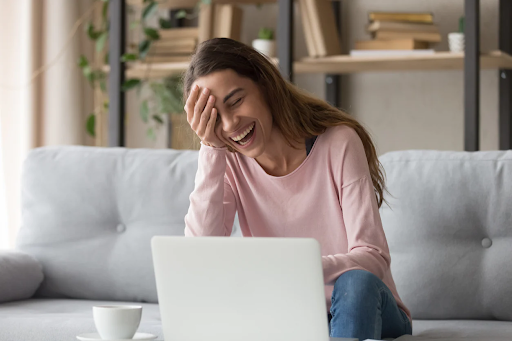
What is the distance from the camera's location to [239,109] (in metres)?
1.37

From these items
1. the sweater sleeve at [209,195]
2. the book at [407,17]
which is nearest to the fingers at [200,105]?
the sweater sleeve at [209,195]

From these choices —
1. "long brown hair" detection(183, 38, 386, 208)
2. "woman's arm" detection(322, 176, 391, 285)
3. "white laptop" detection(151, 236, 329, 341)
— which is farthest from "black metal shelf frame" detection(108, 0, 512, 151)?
"white laptop" detection(151, 236, 329, 341)

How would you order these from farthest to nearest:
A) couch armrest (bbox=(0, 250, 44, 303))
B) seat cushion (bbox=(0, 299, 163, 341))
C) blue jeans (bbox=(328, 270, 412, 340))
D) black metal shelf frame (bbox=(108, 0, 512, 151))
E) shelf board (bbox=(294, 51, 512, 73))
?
shelf board (bbox=(294, 51, 512, 73))
black metal shelf frame (bbox=(108, 0, 512, 151))
couch armrest (bbox=(0, 250, 44, 303))
seat cushion (bbox=(0, 299, 163, 341))
blue jeans (bbox=(328, 270, 412, 340))

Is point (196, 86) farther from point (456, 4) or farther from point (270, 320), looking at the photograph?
point (456, 4)

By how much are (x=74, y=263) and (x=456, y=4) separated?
1746 millimetres

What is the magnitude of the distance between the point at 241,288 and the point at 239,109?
1.71 feet

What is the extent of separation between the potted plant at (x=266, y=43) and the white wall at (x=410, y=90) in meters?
0.27

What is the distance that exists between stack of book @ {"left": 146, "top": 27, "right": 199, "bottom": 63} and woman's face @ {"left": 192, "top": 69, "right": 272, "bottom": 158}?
1.27m

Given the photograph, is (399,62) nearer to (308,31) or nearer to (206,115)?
(308,31)

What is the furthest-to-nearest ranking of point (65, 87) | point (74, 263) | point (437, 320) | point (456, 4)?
point (65, 87) < point (456, 4) < point (74, 263) < point (437, 320)

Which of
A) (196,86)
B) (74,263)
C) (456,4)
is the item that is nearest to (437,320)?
(196,86)

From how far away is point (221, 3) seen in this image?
8.91 feet

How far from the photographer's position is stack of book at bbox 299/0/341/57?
2383 millimetres

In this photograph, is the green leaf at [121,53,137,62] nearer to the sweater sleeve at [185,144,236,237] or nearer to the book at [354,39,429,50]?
the book at [354,39,429,50]
